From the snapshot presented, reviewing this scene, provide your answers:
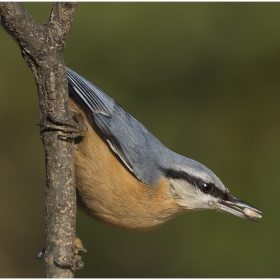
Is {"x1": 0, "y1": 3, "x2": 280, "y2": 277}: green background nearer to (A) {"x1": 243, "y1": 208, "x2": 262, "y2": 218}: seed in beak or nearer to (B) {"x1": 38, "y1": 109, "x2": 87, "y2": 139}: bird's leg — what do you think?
(A) {"x1": 243, "y1": 208, "x2": 262, "y2": 218}: seed in beak

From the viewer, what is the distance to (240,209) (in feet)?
10.2

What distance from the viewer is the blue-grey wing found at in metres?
2.73

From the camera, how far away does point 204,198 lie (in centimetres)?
301

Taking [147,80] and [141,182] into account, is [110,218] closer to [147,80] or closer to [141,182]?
[141,182]

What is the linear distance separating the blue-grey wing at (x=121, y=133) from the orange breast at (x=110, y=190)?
0.04 meters

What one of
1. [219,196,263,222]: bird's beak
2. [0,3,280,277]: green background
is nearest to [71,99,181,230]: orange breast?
[219,196,263,222]: bird's beak

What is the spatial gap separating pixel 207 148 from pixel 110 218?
5.66 feet

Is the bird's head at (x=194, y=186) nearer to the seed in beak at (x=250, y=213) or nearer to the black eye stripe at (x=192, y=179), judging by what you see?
the black eye stripe at (x=192, y=179)

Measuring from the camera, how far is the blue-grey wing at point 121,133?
2.73 meters

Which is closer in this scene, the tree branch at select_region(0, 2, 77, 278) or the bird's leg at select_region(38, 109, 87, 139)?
the tree branch at select_region(0, 2, 77, 278)

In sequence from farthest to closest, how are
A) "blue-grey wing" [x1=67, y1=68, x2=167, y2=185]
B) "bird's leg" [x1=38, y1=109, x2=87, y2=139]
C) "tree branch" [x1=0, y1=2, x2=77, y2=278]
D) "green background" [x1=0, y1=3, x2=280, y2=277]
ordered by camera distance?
"green background" [x1=0, y1=3, x2=280, y2=277]
"blue-grey wing" [x1=67, y1=68, x2=167, y2=185]
"bird's leg" [x1=38, y1=109, x2=87, y2=139]
"tree branch" [x1=0, y1=2, x2=77, y2=278]

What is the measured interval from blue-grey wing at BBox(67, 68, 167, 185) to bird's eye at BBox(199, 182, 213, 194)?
0.90 feet

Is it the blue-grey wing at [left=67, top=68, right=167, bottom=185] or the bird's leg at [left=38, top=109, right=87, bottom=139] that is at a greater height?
the blue-grey wing at [left=67, top=68, right=167, bottom=185]

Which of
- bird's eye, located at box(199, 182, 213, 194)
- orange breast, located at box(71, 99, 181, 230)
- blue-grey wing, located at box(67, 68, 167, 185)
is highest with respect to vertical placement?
blue-grey wing, located at box(67, 68, 167, 185)
